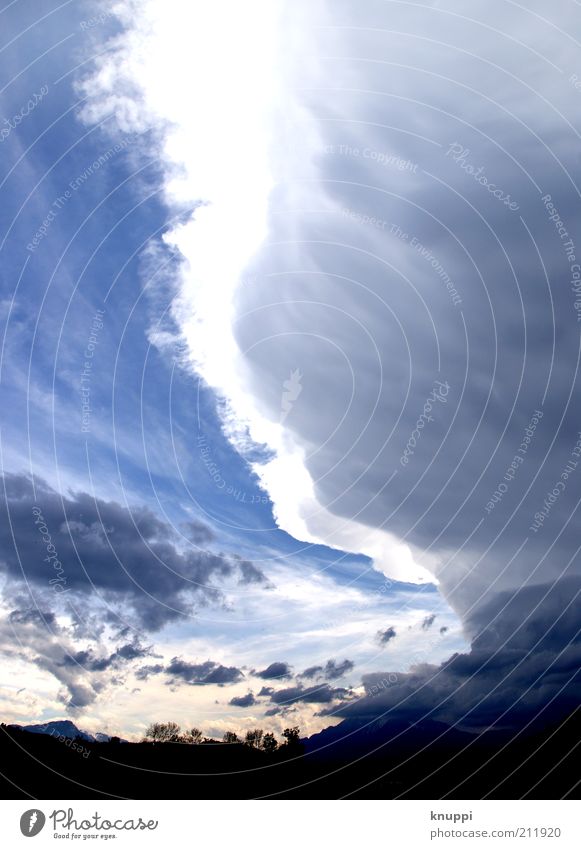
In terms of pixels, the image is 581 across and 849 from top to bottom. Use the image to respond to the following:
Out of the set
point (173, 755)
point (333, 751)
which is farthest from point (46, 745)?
point (333, 751)
